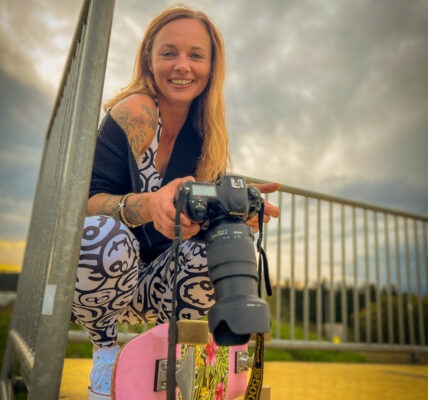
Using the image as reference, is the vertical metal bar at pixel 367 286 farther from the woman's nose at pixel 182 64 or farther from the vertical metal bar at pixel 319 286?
the woman's nose at pixel 182 64

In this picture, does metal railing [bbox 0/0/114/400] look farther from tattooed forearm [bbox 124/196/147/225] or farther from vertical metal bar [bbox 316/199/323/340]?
vertical metal bar [bbox 316/199/323/340]

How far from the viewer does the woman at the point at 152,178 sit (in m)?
0.78

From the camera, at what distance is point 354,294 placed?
92.5 inches

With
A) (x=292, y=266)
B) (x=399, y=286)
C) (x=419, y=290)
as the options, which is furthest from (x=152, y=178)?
(x=419, y=290)

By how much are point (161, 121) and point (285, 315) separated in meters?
1.46

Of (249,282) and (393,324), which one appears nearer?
(249,282)

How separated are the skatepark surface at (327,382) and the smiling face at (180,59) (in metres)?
0.87

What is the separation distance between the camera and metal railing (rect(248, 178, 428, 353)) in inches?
84.7

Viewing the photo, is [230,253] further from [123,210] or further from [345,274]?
[345,274]

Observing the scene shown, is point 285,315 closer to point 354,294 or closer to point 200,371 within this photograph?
point 354,294

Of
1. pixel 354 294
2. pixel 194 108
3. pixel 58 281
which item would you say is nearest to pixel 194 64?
pixel 194 108

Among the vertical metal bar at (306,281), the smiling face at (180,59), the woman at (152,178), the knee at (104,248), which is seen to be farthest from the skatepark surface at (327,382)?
the smiling face at (180,59)

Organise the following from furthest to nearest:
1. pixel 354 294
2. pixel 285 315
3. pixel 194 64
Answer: pixel 354 294
pixel 285 315
pixel 194 64

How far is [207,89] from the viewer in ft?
3.99
